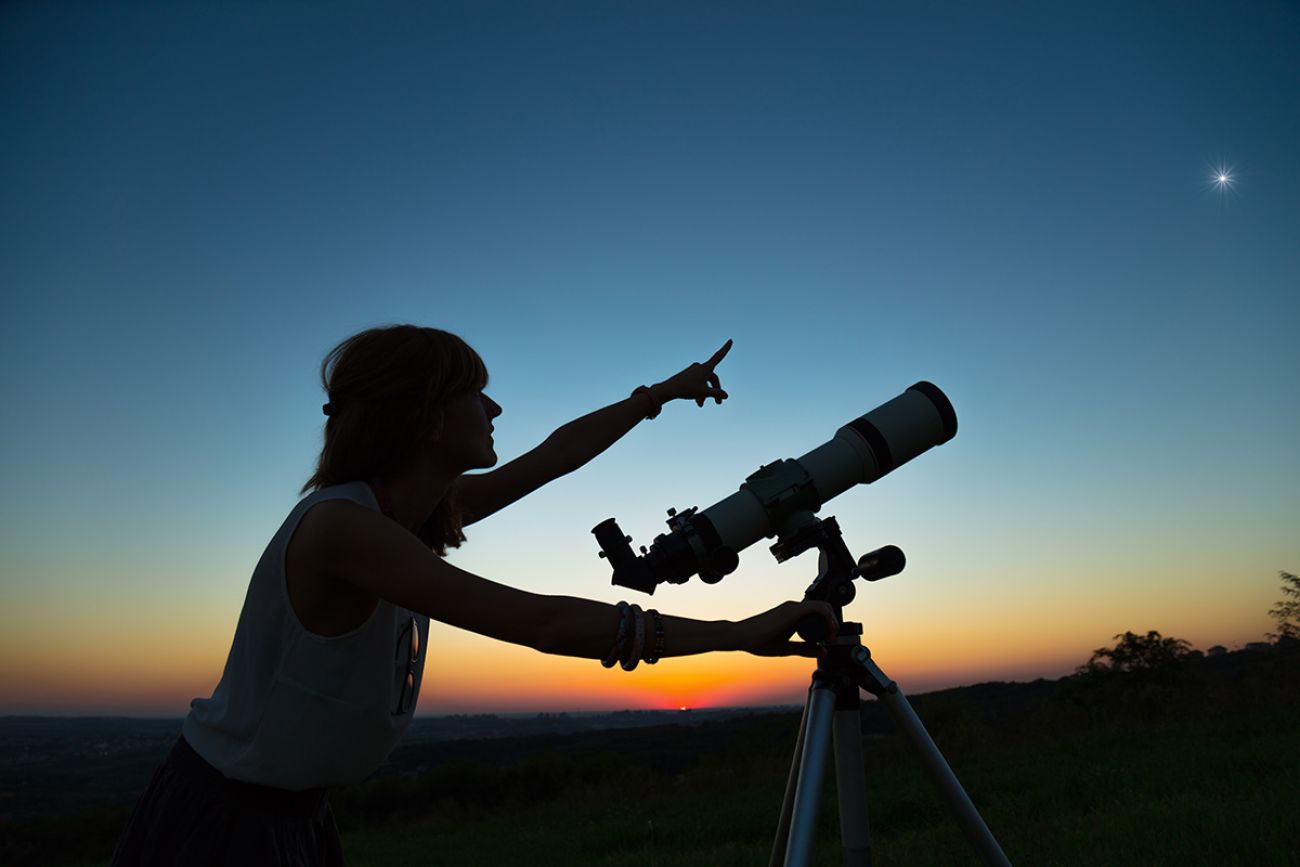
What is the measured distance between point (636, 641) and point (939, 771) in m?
1.41

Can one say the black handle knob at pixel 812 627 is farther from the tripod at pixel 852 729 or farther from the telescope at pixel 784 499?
the telescope at pixel 784 499

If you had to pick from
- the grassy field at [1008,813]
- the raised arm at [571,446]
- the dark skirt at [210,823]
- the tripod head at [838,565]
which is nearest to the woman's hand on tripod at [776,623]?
the tripod head at [838,565]

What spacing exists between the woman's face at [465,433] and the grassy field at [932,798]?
1953 mm

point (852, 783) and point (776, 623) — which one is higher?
point (776, 623)

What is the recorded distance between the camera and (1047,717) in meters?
13.7

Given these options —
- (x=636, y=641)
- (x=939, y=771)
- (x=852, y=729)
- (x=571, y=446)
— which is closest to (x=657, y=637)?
(x=636, y=641)

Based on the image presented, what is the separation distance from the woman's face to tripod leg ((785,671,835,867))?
1.28m

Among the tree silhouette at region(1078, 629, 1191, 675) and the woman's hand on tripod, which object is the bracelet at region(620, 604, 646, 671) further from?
the tree silhouette at region(1078, 629, 1191, 675)

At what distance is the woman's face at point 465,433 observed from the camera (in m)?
2.33

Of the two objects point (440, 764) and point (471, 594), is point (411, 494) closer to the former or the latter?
point (471, 594)

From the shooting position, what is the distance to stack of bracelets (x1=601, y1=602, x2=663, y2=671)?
6.05ft

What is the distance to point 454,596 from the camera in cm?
178

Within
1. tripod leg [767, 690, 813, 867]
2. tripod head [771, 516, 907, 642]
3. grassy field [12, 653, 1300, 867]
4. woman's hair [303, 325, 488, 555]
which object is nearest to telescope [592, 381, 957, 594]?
tripod head [771, 516, 907, 642]

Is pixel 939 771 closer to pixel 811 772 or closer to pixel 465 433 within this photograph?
pixel 811 772
